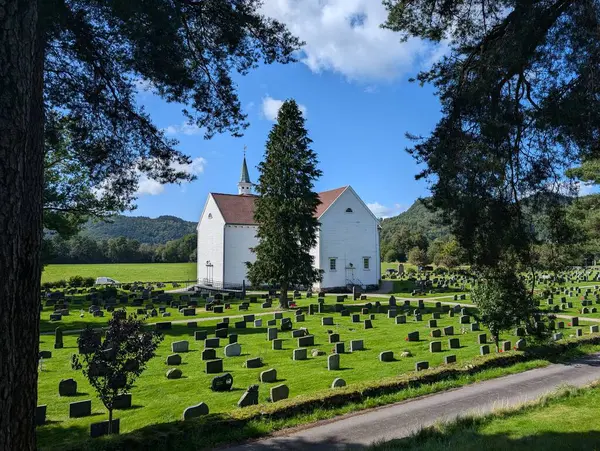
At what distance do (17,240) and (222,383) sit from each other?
9.64 metres

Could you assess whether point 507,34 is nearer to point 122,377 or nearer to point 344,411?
point 344,411

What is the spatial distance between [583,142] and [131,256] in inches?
4479

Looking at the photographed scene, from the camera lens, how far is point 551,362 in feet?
49.3

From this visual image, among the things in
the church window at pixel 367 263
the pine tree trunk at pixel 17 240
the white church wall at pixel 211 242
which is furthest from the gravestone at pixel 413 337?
the white church wall at pixel 211 242

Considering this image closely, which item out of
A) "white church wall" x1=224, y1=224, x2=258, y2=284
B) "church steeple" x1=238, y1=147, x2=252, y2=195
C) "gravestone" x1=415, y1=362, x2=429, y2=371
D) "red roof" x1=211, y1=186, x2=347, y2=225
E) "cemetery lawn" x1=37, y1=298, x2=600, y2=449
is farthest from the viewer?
"church steeple" x1=238, y1=147, x2=252, y2=195

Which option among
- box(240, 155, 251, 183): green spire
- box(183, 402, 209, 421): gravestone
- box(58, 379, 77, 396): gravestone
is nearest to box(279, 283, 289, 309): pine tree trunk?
box(58, 379, 77, 396): gravestone

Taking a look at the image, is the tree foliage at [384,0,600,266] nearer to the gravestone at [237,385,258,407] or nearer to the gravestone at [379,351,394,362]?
the gravestone at [237,385,258,407]

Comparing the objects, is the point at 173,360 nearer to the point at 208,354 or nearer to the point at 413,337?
the point at 208,354

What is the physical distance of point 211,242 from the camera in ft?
172

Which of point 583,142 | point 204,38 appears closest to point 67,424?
point 204,38

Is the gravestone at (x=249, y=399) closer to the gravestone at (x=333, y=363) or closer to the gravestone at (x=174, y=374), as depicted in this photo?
the gravestone at (x=174, y=374)

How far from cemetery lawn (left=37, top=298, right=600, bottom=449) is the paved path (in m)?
0.43

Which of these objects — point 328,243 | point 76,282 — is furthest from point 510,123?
point 76,282

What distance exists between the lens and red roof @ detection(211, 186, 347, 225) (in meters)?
49.6
